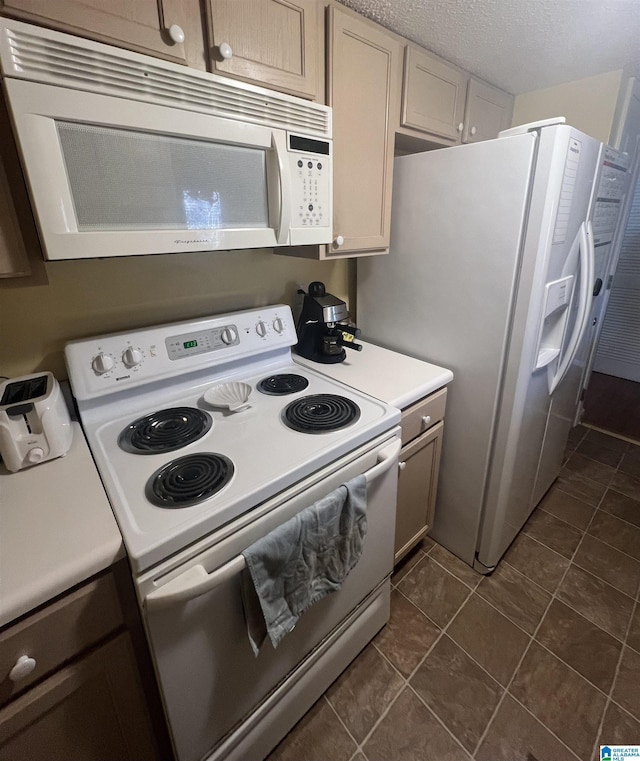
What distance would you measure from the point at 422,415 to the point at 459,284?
1.69ft

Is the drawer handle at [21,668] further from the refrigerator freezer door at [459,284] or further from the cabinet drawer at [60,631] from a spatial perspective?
the refrigerator freezer door at [459,284]

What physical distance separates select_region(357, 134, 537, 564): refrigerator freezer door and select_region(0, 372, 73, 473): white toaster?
1317 millimetres

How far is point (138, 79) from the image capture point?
82 centimetres

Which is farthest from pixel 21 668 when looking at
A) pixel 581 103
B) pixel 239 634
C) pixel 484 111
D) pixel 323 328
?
pixel 581 103

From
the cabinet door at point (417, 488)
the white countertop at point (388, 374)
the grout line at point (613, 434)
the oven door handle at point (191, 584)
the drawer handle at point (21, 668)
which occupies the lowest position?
the grout line at point (613, 434)

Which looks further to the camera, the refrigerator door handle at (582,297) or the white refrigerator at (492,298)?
the refrigerator door handle at (582,297)

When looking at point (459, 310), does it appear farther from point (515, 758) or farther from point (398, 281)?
point (515, 758)

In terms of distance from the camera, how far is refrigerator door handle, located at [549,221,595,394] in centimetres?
141

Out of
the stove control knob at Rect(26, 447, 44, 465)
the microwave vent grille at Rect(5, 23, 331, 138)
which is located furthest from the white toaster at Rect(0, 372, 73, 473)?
the microwave vent grille at Rect(5, 23, 331, 138)

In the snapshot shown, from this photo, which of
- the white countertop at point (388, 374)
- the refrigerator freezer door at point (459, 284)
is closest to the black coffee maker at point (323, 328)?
the white countertop at point (388, 374)

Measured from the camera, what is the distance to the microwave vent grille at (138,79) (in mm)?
708

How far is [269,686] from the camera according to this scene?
103 centimetres

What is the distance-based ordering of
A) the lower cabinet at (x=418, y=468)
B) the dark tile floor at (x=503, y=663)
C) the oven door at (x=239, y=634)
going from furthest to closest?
the lower cabinet at (x=418, y=468)
the dark tile floor at (x=503, y=663)
the oven door at (x=239, y=634)

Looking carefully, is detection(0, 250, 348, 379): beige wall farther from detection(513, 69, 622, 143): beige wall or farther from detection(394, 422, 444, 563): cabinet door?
detection(513, 69, 622, 143): beige wall
